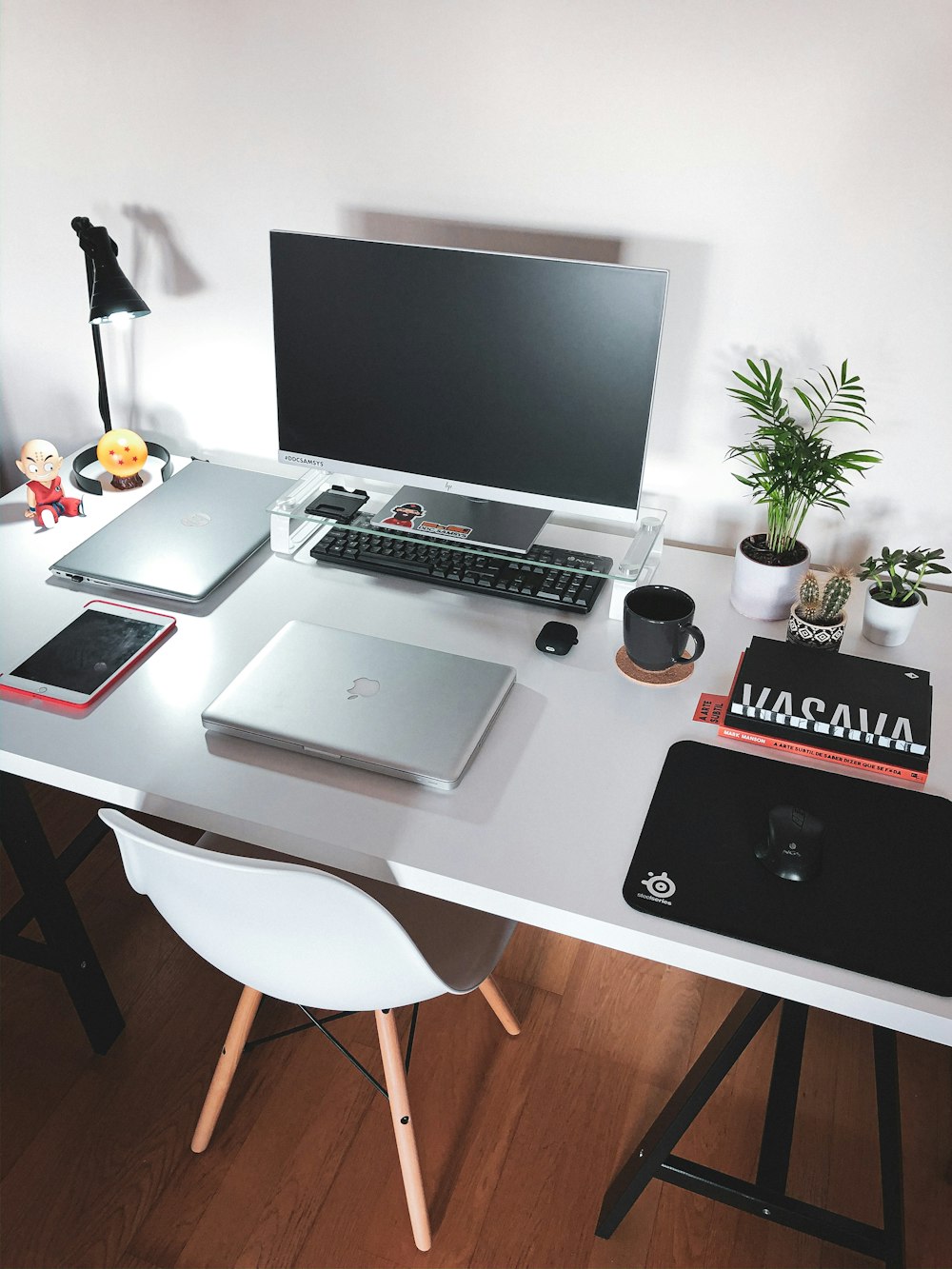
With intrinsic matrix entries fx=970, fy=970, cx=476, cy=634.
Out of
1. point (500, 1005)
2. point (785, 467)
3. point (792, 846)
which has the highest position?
point (785, 467)

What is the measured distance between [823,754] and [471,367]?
669mm

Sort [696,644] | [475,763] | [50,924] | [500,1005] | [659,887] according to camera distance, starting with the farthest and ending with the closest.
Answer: [500,1005] < [50,924] < [696,644] < [475,763] < [659,887]

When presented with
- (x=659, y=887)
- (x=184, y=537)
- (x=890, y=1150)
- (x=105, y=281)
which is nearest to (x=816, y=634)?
(x=659, y=887)

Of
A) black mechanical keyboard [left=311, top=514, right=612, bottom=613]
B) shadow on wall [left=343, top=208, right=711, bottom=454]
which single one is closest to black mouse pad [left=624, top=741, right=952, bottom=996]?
black mechanical keyboard [left=311, top=514, right=612, bottom=613]

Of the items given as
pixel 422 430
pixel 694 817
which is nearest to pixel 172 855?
pixel 694 817

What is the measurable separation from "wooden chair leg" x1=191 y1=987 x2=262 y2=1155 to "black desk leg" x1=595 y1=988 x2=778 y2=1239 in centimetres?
57

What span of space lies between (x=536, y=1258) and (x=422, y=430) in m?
1.18

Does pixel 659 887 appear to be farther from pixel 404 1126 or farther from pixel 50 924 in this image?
pixel 50 924

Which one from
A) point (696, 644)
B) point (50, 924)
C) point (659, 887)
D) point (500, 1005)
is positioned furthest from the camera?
point (500, 1005)

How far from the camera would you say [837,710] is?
115 cm

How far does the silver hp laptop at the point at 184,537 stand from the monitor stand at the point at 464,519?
23 cm

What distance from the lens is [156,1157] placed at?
1460 mm

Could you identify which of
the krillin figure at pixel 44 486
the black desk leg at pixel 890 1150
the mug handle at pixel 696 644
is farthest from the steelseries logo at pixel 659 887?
the krillin figure at pixel 44 486

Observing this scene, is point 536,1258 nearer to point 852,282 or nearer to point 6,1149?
→ point 6,1149
